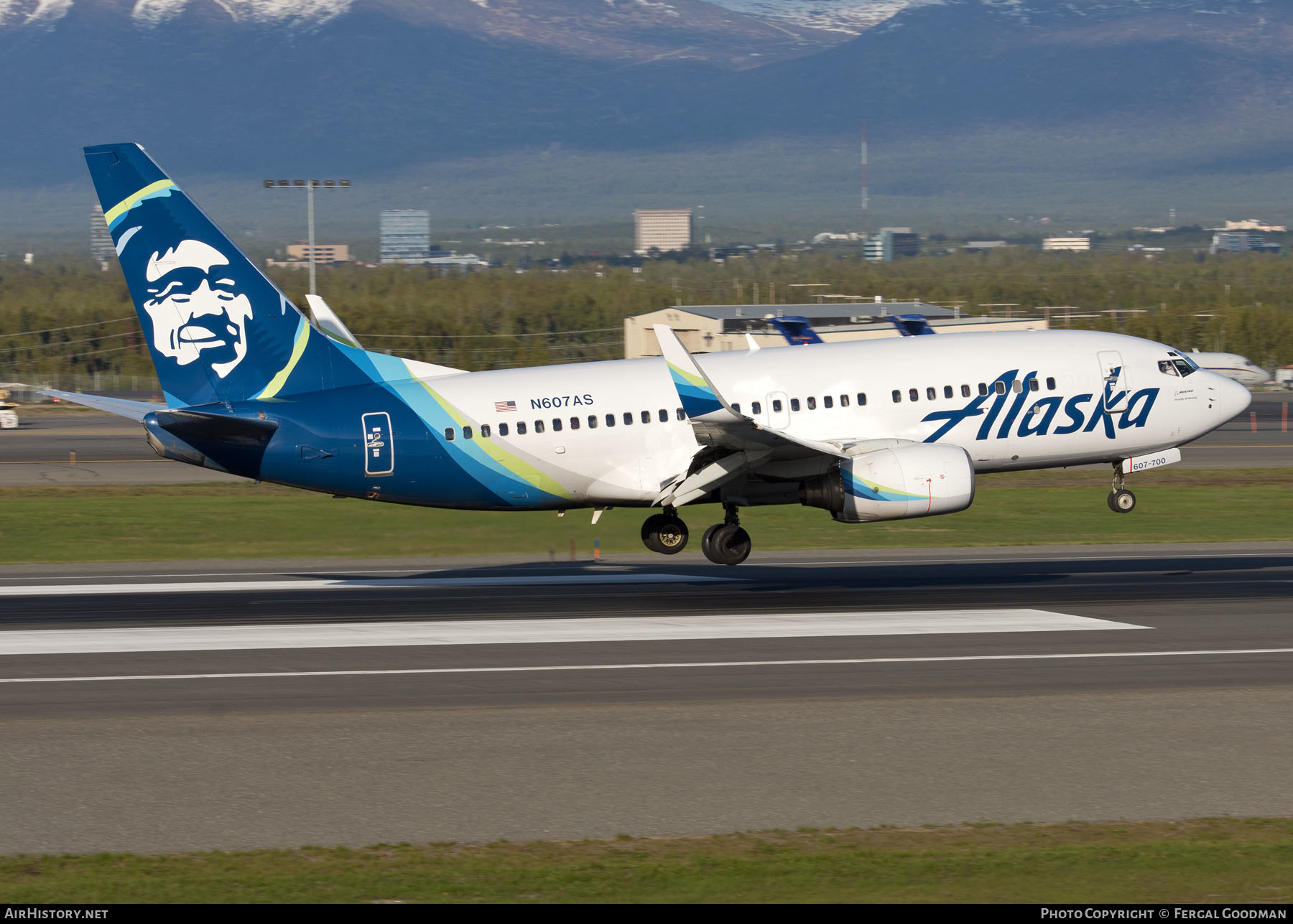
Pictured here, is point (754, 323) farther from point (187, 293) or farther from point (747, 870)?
point (747, 870)

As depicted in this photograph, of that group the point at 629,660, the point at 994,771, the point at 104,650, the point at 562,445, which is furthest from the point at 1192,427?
the point at 104,650

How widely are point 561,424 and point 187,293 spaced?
832cm

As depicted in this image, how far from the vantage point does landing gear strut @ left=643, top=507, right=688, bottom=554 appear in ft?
116

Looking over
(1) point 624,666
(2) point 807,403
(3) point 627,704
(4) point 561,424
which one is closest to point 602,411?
(4) point 561,424

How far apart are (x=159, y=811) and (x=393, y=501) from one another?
689 inches

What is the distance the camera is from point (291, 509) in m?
50.4

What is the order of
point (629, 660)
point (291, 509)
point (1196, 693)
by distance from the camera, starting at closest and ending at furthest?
point (1196, 693) < point (629, 660) < point (291, 509)

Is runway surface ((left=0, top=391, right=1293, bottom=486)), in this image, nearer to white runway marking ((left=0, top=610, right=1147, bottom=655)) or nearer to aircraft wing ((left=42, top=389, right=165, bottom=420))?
aircraft wing ((left=42, top=389, right=165, bottom=420))

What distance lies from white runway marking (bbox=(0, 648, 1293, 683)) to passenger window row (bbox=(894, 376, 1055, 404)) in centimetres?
1032

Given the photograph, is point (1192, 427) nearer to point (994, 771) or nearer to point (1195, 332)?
point (994, 771)

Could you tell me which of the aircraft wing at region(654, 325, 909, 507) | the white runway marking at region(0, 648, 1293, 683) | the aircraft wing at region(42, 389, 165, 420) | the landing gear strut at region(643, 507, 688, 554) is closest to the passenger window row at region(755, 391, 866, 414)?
the aircraft wing at region(654, 325, 909, 507)

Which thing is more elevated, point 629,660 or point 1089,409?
point 1089,409

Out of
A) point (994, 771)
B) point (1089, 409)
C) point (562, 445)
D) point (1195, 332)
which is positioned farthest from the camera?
point (1195, 332)

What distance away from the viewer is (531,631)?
95.3 feet
